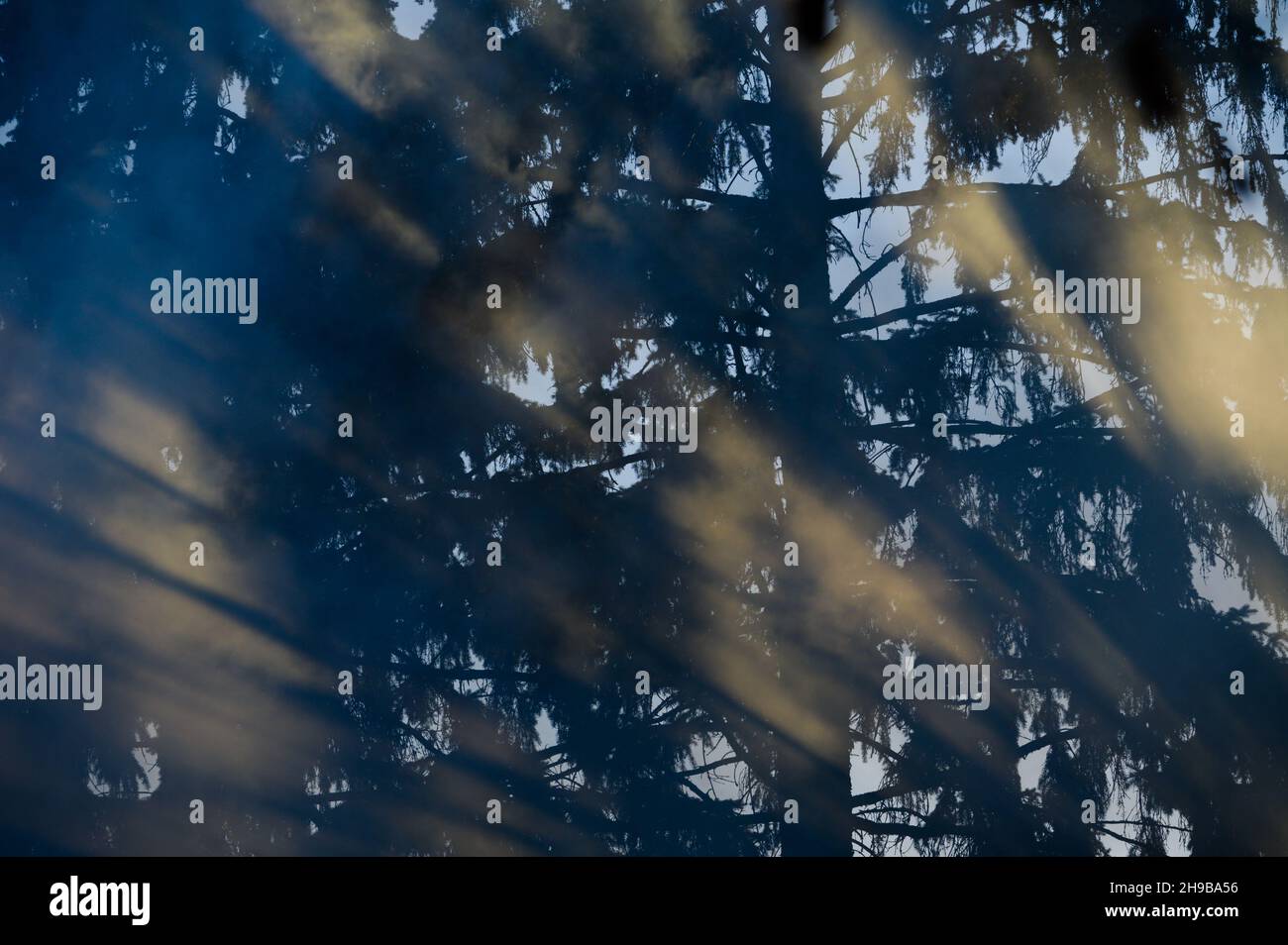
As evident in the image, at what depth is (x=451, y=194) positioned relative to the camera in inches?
289

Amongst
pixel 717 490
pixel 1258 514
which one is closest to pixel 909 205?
pixel 717 490

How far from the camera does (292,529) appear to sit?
7.15m

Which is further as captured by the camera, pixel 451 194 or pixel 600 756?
pixel 451 194

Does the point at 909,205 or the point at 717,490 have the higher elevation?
the point at 909,205

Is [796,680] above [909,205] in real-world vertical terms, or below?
below

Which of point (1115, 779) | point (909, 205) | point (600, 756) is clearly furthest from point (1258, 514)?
point (600, 756)

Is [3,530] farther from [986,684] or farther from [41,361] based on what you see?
[986,684]

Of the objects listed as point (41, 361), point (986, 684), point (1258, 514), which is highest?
point (41, 361)

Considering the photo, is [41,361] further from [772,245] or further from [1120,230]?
[1120,230]
